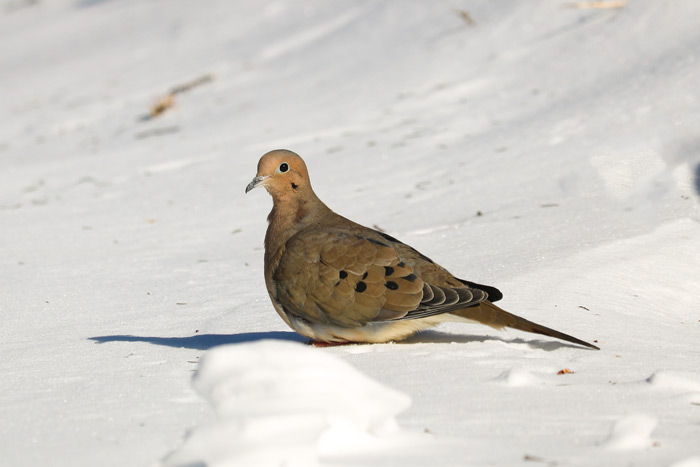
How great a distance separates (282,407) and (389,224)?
4.06 m

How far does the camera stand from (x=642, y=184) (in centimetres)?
618

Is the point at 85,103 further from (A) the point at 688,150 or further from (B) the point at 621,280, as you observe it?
(B) the point at 621,280

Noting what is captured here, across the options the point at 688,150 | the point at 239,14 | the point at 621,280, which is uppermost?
the point at 239,14

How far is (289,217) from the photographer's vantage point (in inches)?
170

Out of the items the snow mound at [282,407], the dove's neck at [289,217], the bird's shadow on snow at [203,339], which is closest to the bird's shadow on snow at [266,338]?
the bird's shadow on snow at [203,339]

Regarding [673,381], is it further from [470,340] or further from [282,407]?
[282,407]

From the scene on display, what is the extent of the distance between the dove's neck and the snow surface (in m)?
0.45

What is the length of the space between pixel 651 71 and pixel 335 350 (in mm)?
4815

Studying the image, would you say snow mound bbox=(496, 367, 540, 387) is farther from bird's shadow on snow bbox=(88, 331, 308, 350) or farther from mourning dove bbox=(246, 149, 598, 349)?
bird's shadow on snow bbox=(88, 331, 308, 350)

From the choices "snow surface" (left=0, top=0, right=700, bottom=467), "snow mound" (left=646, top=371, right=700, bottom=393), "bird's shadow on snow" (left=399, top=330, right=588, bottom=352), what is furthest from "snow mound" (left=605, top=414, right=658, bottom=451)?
"bird's shadow on snow" (left=399, top=330, right=588, bottom=352)

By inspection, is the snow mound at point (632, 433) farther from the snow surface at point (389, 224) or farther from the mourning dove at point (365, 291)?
the mourning dove at point (365, 291)

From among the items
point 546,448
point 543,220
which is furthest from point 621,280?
point 546,448

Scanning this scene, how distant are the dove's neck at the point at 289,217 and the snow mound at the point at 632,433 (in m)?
1.90

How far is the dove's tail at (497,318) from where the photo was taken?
12.2 ft
